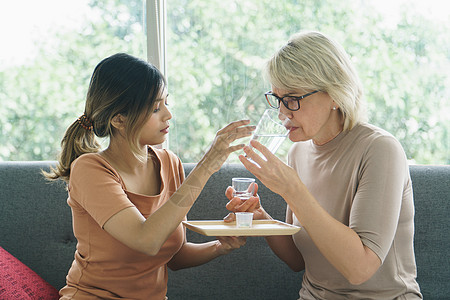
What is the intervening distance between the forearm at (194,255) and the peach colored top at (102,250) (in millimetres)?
176

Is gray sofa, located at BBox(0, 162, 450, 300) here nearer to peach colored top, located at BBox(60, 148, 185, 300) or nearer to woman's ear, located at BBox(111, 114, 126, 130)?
peach colored top, located at BBox(60, 148, 185, 300)

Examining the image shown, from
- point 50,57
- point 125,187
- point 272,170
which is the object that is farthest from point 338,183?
point 50,57

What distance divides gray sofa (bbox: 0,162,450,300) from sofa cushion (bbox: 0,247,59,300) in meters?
0.24

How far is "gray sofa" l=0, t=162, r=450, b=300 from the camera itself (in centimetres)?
202

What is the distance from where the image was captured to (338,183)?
5.32 feet

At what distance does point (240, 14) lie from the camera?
2475 millimetres

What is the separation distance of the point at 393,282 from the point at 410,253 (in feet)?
0.44

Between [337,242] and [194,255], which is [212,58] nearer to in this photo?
[194,255]

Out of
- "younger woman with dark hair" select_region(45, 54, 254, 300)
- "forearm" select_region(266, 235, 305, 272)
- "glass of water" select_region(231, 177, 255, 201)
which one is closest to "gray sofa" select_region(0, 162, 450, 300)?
"forearm" select_region(266, 235, 305, 272)

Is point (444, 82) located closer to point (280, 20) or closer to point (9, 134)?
point (280, 20)

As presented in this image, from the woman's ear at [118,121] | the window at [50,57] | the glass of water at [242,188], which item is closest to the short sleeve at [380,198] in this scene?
the glass of water at [242,188]

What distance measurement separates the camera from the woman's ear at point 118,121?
1.66 metres

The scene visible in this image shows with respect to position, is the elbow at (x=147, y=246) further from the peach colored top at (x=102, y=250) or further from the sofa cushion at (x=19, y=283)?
the sofa cushion at (x=19, y=283)

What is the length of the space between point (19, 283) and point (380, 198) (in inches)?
53.1
